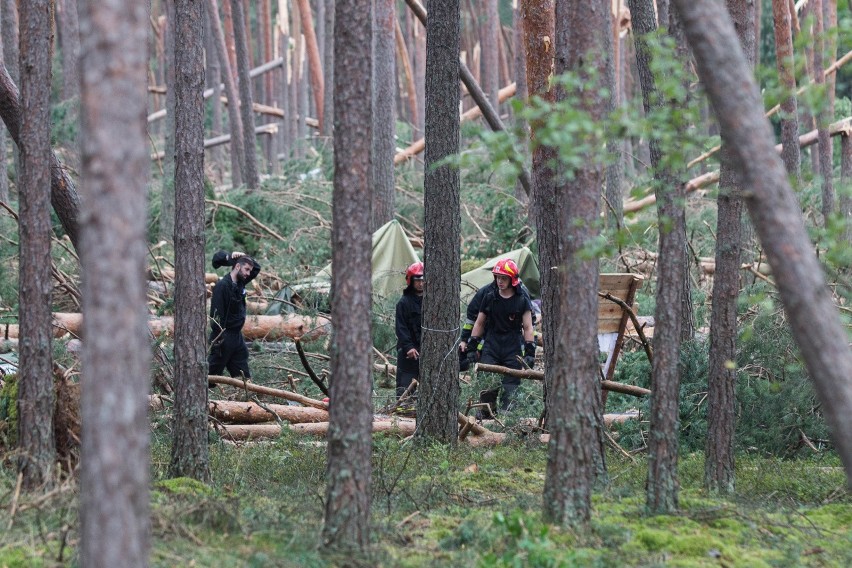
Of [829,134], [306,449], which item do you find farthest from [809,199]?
[306,449]

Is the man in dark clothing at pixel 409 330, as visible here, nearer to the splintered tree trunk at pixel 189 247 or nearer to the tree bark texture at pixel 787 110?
the splintered tree trunk at pixel 189 247

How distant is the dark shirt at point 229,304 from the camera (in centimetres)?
1165

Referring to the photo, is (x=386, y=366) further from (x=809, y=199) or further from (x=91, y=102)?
(x=809, y=199)

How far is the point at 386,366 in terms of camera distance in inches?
510

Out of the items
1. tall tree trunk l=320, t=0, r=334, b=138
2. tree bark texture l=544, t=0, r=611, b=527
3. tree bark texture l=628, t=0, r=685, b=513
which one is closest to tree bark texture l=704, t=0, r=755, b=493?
tree bark texture l=628, t=0, r=685, b=513

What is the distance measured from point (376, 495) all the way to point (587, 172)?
275 cm

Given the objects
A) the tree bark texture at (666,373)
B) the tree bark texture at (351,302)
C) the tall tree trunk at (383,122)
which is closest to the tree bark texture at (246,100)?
the tall tree trunk at (383,122)

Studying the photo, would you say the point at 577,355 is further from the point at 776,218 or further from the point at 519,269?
the point at 519,269

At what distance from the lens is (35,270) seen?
672cm

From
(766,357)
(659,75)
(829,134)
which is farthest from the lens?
(829,134)

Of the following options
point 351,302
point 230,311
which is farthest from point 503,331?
point 351,302

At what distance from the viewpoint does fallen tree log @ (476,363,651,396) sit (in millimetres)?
9867

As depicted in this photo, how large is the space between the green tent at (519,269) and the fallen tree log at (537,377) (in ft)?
13.9

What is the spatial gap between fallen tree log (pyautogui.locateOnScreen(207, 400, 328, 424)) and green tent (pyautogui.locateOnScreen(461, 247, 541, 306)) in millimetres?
5037
